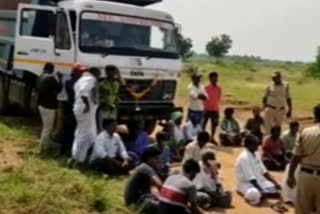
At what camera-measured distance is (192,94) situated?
43.1 feet

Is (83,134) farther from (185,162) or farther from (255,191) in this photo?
(185,162)

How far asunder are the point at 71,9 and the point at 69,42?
54 cm

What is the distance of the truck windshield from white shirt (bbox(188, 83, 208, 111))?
2.73 feet

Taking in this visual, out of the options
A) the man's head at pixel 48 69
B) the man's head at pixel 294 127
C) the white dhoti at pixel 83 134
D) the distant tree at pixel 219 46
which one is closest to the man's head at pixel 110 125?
the white dhoti at pixel 83 134

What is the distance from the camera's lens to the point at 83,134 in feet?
33.6

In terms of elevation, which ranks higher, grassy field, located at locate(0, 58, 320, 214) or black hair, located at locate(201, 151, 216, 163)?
black hair, located at locate(201, 151, 216, 163)

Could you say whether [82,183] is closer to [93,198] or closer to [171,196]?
[93,198]

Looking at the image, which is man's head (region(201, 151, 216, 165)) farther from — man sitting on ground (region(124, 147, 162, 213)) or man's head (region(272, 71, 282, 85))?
man's head (region(272, 71, 282, 85))

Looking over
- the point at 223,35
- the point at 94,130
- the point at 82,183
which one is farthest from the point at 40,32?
the point at 223,35

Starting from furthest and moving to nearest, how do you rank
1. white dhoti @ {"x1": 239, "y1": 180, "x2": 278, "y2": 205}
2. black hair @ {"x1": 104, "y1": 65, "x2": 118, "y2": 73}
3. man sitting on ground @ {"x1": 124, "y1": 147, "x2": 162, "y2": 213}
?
black hair @ {"x1": 104, "y1": 65, "x2": 118, "y2": 73} < white dhoti @ {"x1": 239, "y1": 180, "x2": 278, "y2": 205} < man sitting on ground @ {"x1": 124, "y1": 147, "x2": 162, "y2": 213}

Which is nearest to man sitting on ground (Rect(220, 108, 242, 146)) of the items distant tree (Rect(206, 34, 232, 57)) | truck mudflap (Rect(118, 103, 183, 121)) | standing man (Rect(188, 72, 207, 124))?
standing man (Rect(188, 72, 207, 124))

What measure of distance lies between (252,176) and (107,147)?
2.05m

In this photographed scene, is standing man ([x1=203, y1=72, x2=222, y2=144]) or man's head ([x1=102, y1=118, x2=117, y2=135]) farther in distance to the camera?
standing man ([x1=203, y1=72, x2=222, y2=144])

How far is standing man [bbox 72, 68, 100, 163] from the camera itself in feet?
32.8
